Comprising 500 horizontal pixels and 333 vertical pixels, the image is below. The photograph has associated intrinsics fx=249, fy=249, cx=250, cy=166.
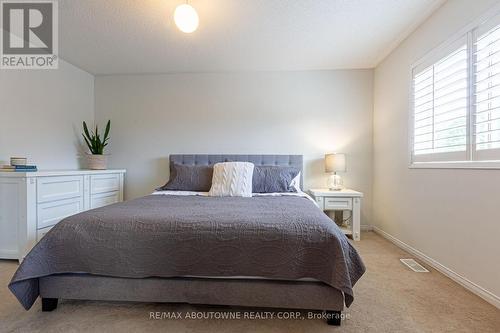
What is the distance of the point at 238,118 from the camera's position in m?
3.74

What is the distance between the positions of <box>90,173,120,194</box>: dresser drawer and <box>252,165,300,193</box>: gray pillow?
2081 mm

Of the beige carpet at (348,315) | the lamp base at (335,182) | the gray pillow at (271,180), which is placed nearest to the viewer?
the beige carpet at (348,315)

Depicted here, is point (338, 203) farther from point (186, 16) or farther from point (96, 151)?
point (96, 151)

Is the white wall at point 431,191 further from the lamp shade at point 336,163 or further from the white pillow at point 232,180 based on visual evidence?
the white pillow at point 232,180

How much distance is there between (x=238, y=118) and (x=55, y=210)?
2510 millimetres

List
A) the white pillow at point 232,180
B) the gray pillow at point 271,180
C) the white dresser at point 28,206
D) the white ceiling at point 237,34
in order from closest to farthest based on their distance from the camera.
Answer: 1. the white ceiling at point 237,34
2. the white dresser at point 28,206
3. the white pillow at point 232,180
4. the gray pillow at point 271,180

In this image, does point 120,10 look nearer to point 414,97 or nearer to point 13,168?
point 13,168

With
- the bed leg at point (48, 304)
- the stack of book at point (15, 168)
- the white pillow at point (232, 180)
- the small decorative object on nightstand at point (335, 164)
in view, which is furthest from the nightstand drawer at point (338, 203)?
the stack of book at point (15, 168)

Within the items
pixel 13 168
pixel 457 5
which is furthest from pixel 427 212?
pixel 13 168

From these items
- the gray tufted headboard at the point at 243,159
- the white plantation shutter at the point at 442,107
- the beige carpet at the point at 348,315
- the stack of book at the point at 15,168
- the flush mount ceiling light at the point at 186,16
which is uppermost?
the flush mount ceiling light at the point at 186,16

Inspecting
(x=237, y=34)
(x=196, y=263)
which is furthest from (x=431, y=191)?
(x=237, y=34)

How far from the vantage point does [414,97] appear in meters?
2.67

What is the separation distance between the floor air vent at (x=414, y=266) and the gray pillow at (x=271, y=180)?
1348 millimetres

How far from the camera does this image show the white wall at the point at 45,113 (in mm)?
2734
